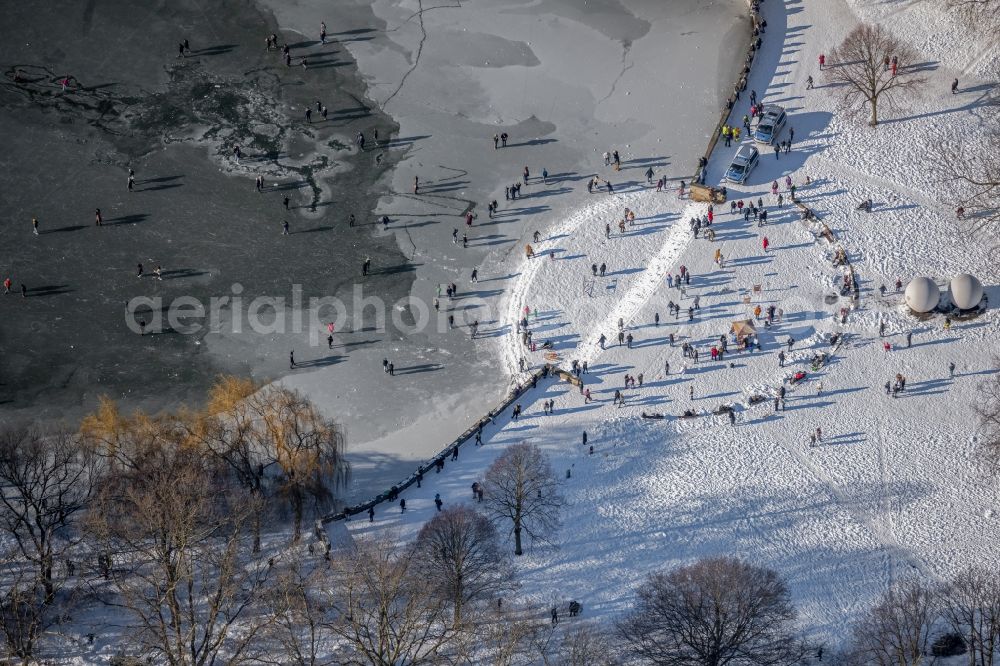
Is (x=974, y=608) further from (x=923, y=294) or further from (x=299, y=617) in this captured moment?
(x=299, y=617)

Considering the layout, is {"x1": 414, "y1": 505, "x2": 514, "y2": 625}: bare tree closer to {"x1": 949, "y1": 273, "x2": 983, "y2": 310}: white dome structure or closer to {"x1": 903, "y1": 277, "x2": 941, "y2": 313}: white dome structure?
{"x1": 903, "y1": 277, "x2": 941, "y2": 313}: white dome structure

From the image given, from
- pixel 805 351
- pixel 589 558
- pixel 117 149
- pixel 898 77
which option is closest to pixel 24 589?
pixel 589 558

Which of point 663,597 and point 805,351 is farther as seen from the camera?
point 805,351

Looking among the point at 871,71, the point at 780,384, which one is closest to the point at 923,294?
the point at 780,384

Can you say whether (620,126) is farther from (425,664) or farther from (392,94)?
(425,664)

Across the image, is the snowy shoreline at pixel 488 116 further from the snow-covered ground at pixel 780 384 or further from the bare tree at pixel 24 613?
the bare tree at pixel 24 613
